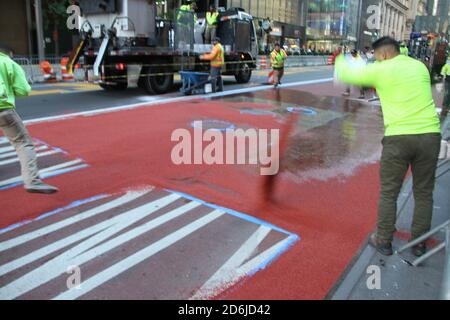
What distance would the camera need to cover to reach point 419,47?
27641 millimetres

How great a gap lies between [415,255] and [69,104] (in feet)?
31.4

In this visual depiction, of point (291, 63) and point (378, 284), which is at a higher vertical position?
point (291, 63)

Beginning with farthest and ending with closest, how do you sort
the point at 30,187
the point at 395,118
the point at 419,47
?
the point at 419,47, the point at 30,187, the point at 395,118

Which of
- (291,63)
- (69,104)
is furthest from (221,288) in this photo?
(291,63)

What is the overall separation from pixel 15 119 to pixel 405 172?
164 inches

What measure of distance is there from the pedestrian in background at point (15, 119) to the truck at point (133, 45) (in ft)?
25.6

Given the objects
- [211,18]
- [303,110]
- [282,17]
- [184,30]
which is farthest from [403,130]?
[282,17]

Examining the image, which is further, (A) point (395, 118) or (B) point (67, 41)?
(B) point (67, 41)

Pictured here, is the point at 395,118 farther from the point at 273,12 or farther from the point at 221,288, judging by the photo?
the point at 273,12

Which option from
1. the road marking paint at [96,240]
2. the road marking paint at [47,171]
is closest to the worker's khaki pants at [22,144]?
the road marking paint at [47,171]

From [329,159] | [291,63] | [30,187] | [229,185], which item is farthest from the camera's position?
[291,63]

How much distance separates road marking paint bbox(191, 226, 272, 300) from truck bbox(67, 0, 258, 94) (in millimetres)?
9632

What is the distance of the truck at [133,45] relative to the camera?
12.3 m

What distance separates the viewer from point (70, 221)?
4152 mm
